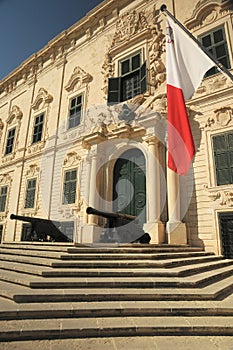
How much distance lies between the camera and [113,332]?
271 cm

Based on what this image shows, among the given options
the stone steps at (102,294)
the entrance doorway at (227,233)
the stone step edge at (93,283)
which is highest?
the entrance doorway at (227,233)

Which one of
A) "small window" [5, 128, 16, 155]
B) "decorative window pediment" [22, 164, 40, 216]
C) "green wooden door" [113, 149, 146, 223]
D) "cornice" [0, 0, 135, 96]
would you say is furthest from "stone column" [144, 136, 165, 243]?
"small window" [5, 128, 16, 155]

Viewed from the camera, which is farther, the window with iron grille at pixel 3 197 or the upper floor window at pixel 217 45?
the window with iron grille at pixel 3 197

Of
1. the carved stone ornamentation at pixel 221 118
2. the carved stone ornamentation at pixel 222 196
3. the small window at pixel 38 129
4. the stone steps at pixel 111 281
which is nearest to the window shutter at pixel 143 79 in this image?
the carved stone ornamentation at pixel 221 118

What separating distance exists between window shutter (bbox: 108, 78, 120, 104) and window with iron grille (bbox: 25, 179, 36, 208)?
654 centimetres

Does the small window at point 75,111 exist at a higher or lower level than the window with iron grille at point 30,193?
higher

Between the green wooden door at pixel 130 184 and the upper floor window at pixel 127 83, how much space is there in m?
2.87

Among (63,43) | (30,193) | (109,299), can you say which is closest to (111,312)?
(109,299)

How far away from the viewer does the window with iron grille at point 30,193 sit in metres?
13.1

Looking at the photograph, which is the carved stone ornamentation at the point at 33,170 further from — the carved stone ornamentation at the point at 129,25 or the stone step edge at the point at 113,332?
the stone step edge at the point at 113,332

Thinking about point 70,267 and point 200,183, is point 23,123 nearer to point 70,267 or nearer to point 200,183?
point 200,183

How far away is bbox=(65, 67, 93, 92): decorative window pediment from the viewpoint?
13227mm

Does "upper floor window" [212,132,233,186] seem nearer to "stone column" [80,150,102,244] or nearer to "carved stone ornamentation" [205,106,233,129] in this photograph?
"carved stone ornamentation" [205,106,233,129]

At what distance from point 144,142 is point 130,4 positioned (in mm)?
8422
